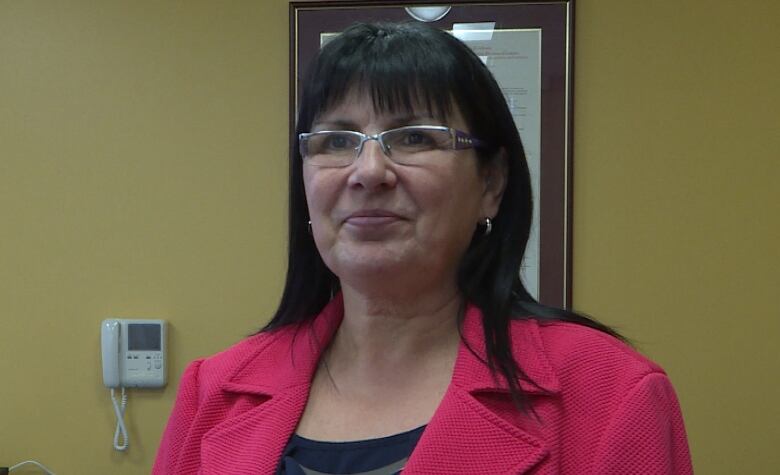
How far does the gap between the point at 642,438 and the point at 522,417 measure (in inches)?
5.7

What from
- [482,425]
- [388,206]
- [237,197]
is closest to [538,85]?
[237,197]

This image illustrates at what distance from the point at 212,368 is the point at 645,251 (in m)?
1.15

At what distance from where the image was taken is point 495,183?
3.72 ft

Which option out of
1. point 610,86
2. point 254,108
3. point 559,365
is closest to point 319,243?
point 559,365

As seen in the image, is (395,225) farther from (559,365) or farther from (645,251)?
(645,251)

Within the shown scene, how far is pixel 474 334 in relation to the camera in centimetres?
108

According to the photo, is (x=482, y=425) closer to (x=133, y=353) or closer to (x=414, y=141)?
(x=414, y=141)

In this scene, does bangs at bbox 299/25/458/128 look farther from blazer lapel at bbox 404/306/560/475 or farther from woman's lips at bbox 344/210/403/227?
blazer lapel at bbox 404/306/560/475

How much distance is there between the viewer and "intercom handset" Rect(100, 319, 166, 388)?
1981mm

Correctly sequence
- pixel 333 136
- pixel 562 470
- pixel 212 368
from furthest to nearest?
pixel 212 368 → pixel 333 136 → pixel 562 470

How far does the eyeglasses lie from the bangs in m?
0.03

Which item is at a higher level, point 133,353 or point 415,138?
point 415,138

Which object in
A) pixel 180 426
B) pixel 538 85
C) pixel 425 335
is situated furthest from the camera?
pixel 538 85

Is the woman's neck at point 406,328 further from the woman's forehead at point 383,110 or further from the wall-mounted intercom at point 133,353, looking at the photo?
the wall-mounted intercom at point 133,353
